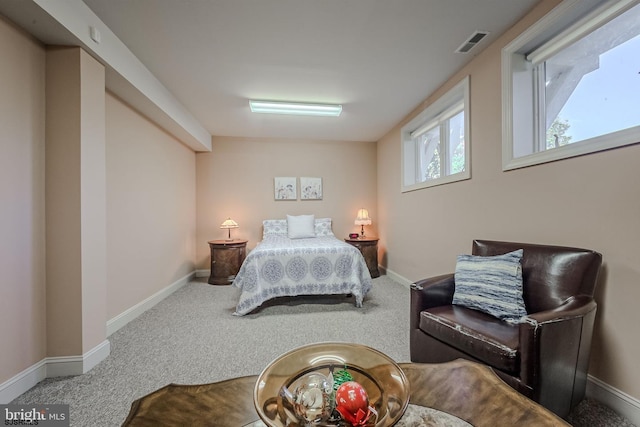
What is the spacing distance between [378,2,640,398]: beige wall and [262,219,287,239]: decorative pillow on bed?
7.45ft

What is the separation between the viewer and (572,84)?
1762 mm

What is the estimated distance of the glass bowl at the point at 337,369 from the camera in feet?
2.38

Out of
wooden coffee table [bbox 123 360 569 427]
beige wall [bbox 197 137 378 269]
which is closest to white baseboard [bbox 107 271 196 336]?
beige wall [bbox 197 137 378 269]

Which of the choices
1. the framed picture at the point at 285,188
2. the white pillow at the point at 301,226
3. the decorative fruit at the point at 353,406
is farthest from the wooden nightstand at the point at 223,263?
the decorative fruit at the point at 353,406

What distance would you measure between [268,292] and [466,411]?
2.32 m

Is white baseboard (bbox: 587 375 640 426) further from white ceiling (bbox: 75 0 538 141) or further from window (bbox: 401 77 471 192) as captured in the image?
white ceiling (bbox: 75 0 538 141)

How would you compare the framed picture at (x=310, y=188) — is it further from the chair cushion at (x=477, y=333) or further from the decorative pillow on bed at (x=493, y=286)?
the chair cushion at (x=477, y=333)

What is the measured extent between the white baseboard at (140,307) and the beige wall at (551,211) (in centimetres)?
332

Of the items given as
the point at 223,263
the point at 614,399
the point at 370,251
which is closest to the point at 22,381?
the point at 223,263

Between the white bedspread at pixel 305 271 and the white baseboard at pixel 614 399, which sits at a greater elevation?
the white bedspread at pixel 305 271

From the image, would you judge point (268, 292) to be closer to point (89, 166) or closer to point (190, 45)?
point (89, 166)

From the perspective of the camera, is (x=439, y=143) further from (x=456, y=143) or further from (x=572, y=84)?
(x=572, y=84)

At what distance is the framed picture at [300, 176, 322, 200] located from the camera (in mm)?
4680

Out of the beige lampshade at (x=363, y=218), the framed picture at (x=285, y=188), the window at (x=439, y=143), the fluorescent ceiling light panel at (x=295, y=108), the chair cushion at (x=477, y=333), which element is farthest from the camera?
the framed picture at (x=285, y=188)
